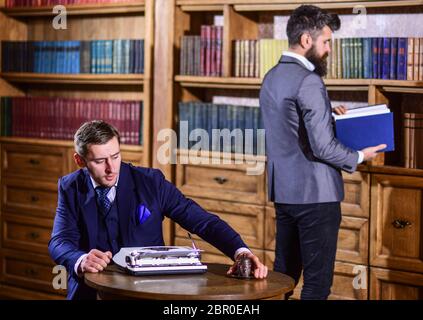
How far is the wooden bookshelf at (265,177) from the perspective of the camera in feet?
14.0

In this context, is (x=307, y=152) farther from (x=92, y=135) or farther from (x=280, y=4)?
(x=92, y=135)

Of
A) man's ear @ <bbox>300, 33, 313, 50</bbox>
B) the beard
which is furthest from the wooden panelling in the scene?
man's ear @ <bbox>300, 33, 313, 50</bbox>

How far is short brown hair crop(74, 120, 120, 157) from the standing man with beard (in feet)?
3.51

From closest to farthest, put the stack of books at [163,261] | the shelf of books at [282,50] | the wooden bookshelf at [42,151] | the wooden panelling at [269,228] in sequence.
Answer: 1. the stack of books at [163,261]
2. the shelf of books at [282,50]
3. the wooden panelling at [269,228]
4. the wooden bookshelf at [42,151]

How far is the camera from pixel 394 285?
4.32 metres

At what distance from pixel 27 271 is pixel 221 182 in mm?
1703

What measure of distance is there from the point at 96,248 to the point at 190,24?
2455 millimetres

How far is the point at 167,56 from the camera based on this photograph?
5.12 m

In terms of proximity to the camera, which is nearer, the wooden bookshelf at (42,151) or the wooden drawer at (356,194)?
the wooden drawer at (356,194)

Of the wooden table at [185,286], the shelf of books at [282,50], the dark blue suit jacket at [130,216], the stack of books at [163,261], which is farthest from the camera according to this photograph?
the shelf of books at [282,50]

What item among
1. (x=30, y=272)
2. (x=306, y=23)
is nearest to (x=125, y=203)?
(x=306, y=23)

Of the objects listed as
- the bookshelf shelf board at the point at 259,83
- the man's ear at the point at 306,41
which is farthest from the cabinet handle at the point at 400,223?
the man's ear at the point at 306,41

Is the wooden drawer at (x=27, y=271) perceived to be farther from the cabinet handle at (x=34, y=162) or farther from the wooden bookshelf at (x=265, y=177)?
the wooden bookshelf at (x=265, y=177)
